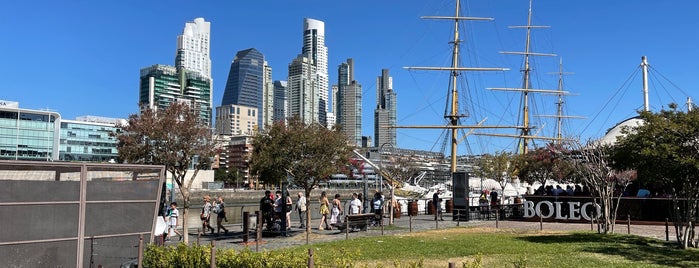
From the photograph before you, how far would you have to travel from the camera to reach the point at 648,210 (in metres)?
25.6

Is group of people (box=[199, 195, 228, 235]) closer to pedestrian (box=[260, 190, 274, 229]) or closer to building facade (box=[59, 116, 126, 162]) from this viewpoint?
pedestrian (box=[260, 190, 274, 229])

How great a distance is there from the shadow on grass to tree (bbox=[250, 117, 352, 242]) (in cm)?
700

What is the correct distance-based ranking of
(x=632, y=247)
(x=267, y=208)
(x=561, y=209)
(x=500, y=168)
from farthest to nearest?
1. (x=500, y=168)
2. (x=561, y=209)
3. (x=267, y=208)
4. (x=632, y=247)

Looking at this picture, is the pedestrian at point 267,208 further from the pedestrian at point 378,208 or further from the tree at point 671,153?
the tree at point 671,153

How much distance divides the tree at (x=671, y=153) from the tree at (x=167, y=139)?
531 inches

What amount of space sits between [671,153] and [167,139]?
15.0 meters

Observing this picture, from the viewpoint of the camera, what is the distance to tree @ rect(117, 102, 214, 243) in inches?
792

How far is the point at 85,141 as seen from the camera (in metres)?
138

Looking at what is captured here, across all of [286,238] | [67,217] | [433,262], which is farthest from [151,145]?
[433,262]

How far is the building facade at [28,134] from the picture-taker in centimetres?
11644

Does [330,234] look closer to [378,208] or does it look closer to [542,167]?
[378,208]

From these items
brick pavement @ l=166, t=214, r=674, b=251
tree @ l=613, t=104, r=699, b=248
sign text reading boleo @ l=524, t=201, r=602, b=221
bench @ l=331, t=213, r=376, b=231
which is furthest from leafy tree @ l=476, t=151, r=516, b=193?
tree @ l=613, t=104, r=699, b=248

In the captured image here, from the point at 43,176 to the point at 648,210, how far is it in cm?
2364

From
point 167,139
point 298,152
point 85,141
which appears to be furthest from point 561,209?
point 85,141
